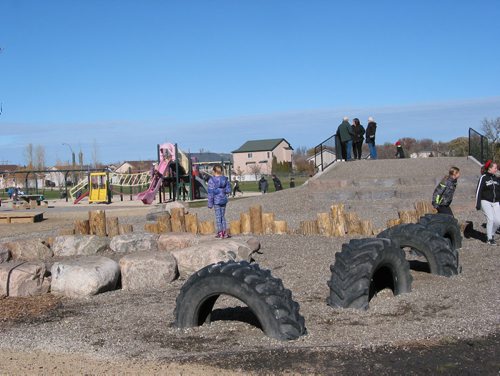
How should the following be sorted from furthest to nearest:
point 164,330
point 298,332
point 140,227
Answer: point 140,227 → point 164,330 → point 298,332

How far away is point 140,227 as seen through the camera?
1625 cm

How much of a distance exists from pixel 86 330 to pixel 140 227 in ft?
32.2

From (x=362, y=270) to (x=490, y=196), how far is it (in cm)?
545

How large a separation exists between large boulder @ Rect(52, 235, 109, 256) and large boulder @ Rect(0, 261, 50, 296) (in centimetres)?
241

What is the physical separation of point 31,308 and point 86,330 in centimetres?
142

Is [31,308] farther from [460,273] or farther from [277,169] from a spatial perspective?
[277,169]

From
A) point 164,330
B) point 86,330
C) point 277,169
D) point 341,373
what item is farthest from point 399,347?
point 277,169

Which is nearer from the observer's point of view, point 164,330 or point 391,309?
point 164,330

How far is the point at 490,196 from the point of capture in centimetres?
1146

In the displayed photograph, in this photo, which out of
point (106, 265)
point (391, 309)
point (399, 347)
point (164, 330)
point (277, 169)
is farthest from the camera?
point (277, 169)

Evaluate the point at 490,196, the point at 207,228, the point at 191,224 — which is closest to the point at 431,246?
the point at 490,196

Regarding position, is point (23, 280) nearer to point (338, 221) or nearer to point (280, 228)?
point (280, 228)

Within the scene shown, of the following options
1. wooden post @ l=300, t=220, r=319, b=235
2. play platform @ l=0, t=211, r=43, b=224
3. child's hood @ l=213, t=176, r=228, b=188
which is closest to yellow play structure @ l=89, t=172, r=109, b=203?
play platform @ l=0, t=211, r=43, b=224

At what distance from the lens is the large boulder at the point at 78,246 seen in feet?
36.2
